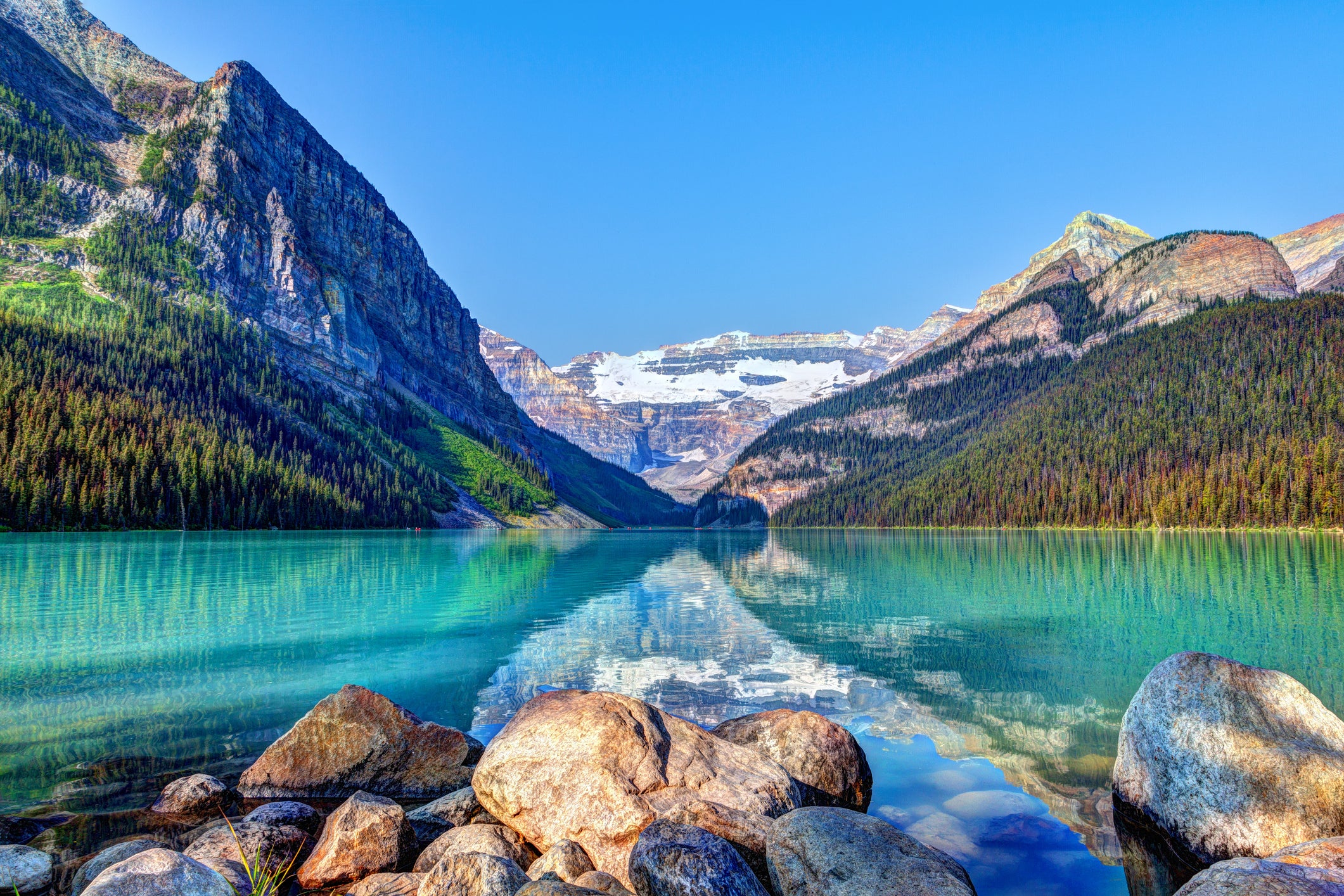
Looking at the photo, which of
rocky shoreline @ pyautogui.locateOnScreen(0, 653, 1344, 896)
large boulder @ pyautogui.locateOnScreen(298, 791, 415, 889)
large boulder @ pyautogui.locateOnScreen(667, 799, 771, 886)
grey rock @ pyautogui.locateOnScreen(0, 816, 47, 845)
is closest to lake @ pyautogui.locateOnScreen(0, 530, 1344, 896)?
grey rock @ pyautogui.locateOnScreen(0, 816, 47, 845)

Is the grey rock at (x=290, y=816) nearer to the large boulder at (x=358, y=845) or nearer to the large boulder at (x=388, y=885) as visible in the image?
the large boulder at (x=358, y=845)

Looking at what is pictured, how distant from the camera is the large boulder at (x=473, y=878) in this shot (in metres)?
7.77

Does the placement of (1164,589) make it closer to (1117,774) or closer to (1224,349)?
(1117,774)

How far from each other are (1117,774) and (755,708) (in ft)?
25.1

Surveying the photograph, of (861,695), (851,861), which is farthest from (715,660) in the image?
(851,861)

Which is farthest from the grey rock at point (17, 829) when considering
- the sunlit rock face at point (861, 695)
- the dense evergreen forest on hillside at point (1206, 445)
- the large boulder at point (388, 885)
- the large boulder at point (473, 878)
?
the dense evergreen forest on hillside at point (1206, 445)

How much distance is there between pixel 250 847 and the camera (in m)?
9.36

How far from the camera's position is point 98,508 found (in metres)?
108

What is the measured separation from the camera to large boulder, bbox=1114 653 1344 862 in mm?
9523

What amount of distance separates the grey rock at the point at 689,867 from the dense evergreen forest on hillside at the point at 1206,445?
135 meters

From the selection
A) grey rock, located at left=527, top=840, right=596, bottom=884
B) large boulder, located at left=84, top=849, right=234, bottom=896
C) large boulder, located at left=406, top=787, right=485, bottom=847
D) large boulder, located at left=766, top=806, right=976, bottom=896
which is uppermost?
large boulder, located at left=84, top=849, right=234, bottom=896

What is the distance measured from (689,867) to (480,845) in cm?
338

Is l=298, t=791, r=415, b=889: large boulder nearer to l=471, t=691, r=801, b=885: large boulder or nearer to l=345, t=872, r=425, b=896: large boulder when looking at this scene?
l=345, t=872, r=425, b=896: large boulder

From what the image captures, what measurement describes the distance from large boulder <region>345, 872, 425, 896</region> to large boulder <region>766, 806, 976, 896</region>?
4.20m
